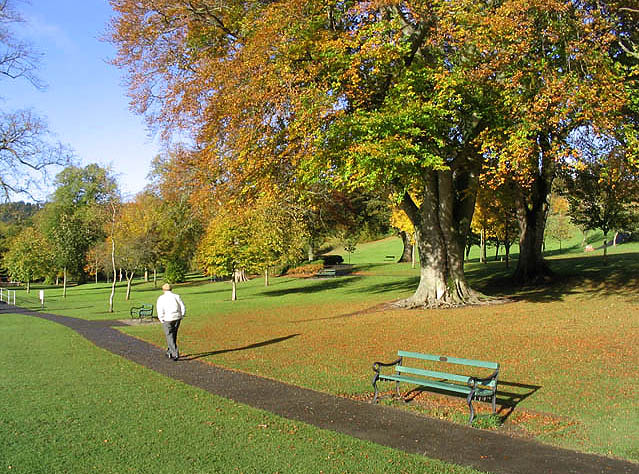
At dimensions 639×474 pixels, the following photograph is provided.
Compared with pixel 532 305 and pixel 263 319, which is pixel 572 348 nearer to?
pixel 532 305

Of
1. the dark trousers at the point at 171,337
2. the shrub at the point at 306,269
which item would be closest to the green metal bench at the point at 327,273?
the shrub at the point at 306,269

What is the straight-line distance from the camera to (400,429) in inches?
302

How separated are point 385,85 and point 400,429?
14099 millimetres

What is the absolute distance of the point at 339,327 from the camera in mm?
19094

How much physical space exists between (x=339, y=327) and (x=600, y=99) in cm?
1054

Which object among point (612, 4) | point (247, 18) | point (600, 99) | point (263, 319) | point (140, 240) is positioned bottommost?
point (263, 319)

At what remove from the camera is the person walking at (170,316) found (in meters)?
13.7

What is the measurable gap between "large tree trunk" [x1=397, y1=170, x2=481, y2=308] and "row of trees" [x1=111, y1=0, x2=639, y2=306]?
1.48m

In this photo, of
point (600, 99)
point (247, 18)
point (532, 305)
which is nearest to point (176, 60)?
point (247, 18)

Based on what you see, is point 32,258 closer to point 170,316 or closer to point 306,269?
point 306,269

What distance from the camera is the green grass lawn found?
8.32 metres

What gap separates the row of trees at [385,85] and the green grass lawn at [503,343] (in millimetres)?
4698

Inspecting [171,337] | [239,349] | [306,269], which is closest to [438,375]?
[171,337]

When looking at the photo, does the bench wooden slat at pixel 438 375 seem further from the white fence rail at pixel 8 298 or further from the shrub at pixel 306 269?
the shrub at pixel 306 269
